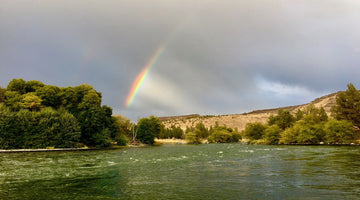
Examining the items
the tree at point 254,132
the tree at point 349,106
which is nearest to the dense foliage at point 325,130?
the tree at point 349,106

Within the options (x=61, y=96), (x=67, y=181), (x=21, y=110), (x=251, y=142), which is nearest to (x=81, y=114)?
(x=61, y=96)

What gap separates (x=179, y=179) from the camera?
19.8m

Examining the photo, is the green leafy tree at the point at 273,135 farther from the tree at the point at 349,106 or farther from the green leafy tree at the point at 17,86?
Answer: the green leafy tree at the point at 17,86

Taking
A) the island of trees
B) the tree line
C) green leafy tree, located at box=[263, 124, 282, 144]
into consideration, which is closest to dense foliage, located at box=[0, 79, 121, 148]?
the island of trees

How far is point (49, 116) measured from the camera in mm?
67625

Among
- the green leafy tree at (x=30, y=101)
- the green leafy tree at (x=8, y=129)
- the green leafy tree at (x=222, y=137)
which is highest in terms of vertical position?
the green leafy tree at (x=30, y=101)

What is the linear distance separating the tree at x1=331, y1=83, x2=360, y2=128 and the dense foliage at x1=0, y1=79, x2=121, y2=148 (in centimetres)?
8207

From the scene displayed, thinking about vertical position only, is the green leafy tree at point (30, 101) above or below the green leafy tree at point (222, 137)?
above

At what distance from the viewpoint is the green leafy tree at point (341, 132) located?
227 ft

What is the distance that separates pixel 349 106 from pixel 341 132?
16185 mm

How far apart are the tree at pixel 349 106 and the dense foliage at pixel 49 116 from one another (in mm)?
82067

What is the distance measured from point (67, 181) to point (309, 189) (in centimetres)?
1841

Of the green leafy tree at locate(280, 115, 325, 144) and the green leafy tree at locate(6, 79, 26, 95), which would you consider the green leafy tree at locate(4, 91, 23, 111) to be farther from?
the green leafy tree at locate(280, 115, 325, 144)

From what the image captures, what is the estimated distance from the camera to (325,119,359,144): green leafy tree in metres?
69.2
